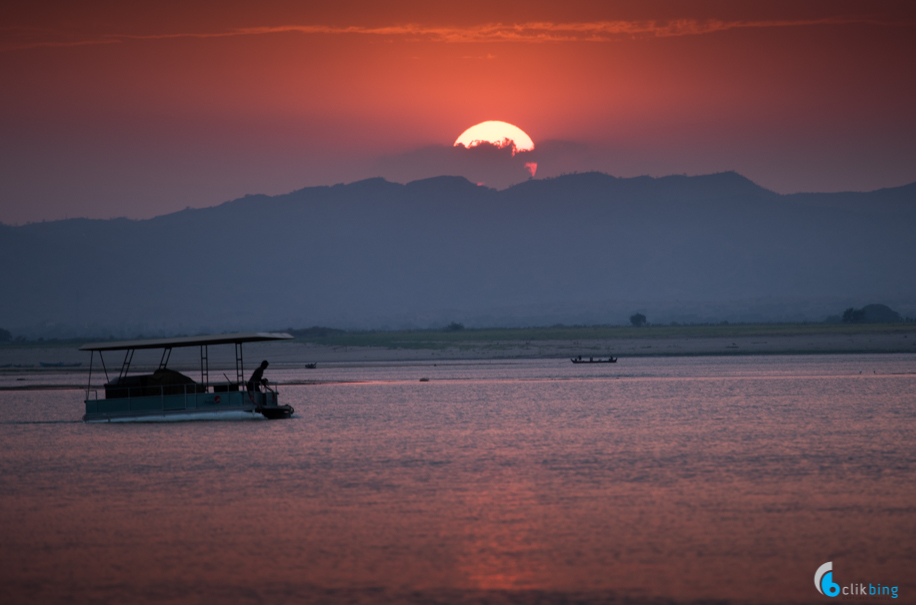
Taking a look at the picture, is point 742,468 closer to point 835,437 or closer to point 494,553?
point 835,437

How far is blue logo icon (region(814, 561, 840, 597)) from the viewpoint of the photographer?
1501 centimetres

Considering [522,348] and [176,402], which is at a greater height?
[522,348]

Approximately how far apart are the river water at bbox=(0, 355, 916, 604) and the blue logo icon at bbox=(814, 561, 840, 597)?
0.14 m

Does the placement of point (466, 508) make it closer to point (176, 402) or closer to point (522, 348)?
point (176, 402)

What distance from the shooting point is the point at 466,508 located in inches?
863

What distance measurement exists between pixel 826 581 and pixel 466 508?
876 centimetres

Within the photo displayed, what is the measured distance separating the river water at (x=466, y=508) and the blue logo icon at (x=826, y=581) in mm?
139

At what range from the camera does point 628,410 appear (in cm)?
4869

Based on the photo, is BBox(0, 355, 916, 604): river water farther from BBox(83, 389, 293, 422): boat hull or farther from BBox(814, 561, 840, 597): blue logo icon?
BBox(83, 389, 293, 422): boat hull

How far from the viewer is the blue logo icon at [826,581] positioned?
49.2ft

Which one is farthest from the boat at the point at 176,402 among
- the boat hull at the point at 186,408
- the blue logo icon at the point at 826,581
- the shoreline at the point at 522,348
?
the shoreline at the point at 522,348

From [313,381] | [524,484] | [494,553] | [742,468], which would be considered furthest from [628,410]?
[313,381]

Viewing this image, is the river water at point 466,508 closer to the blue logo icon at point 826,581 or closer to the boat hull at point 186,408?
the blue logo icon at point 826,581

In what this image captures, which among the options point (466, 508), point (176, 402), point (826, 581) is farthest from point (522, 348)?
point (826, 581)
